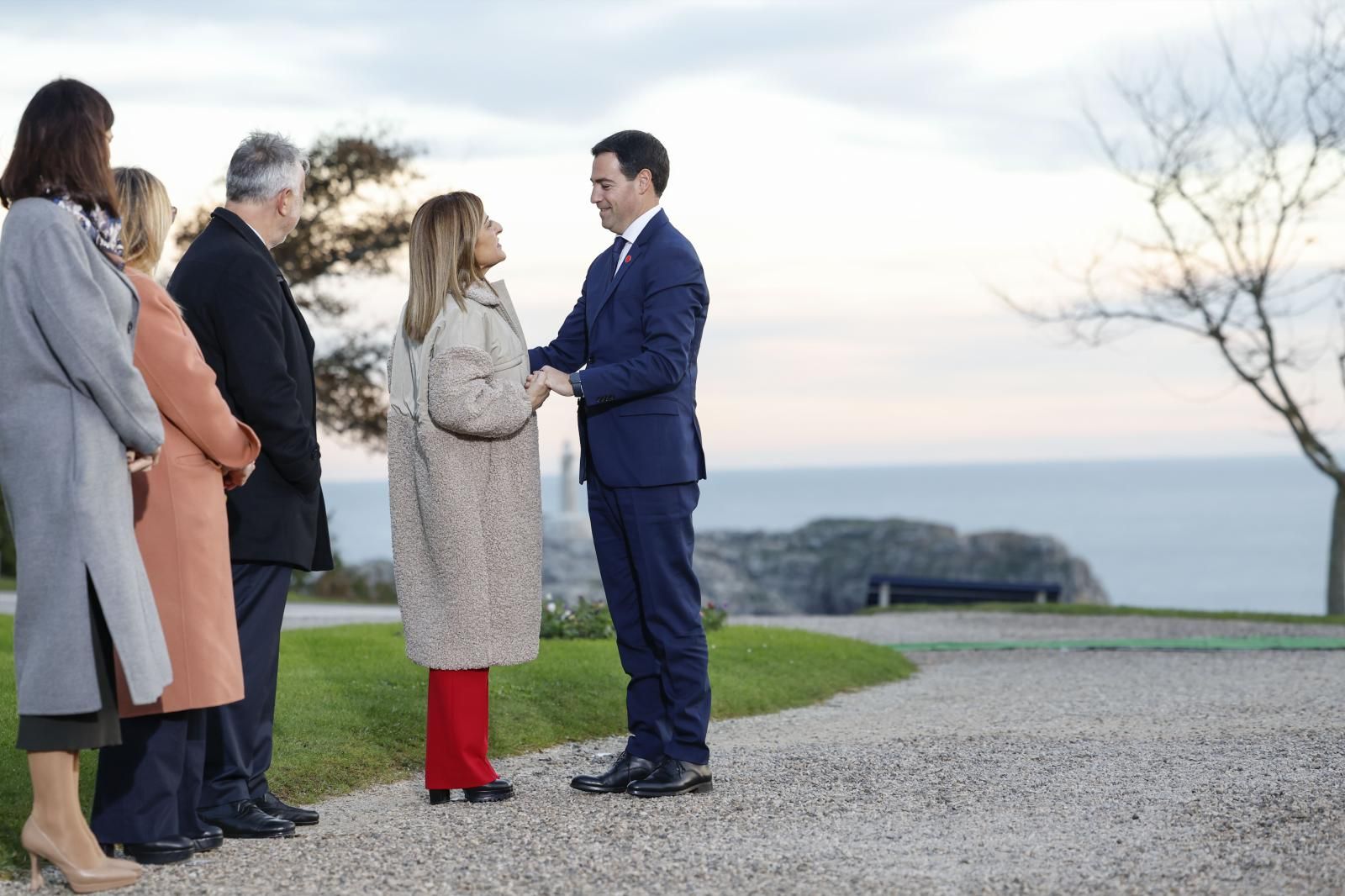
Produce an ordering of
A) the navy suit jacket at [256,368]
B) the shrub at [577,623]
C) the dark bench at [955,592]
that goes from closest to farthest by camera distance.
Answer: the navy suit jacket at [256,368] < the shrub at [577,623] < the dark bench at [955,592]

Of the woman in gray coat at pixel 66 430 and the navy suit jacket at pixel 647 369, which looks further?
the navy suit jacket at pixel 647 369

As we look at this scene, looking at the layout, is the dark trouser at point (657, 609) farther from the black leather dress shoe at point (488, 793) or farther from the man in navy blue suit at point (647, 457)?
the black leather dress shoe at point (488, 793)

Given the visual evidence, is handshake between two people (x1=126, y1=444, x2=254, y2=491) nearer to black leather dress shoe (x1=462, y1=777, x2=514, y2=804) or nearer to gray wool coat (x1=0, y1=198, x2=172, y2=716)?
gray wool coat (x1=0, y1=198, x2=172, y2=716)

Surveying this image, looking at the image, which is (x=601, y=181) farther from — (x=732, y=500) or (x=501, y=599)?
(x=732, y=500)

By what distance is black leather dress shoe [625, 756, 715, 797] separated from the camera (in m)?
5.32

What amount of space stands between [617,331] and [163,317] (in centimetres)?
184

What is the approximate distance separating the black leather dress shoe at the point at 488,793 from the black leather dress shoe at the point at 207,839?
0.99 metres

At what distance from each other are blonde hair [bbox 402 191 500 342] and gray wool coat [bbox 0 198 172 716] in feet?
4.46

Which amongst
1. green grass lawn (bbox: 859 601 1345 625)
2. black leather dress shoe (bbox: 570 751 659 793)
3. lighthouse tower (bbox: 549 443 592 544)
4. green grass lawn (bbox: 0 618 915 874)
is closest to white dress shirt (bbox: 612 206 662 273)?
black leather dress shoe (bbox: 570 751 659 793)

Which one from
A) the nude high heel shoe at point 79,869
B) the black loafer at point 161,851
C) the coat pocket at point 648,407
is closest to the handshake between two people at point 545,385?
the coat pocket at point 648,407

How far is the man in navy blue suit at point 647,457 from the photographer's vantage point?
5.34m

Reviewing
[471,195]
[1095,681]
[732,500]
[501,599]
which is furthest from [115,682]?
[732,500]

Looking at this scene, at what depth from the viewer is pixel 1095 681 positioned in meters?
10.1

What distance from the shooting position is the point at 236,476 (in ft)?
14.5
